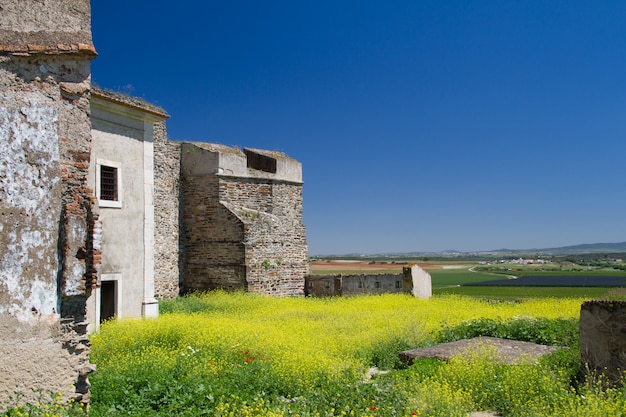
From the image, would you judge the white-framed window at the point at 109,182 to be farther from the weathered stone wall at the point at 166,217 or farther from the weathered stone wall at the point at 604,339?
the weathered stone wall at the point at 604,339

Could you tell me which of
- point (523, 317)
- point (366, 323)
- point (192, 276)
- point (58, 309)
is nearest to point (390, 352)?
point (366, 323)

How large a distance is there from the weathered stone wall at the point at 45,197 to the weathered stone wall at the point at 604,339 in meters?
7.44

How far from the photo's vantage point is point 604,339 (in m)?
8.48

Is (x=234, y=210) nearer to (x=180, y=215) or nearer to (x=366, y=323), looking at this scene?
(x=180, y=215)

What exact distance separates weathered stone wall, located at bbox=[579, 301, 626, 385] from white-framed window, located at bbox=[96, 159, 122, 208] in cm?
1173

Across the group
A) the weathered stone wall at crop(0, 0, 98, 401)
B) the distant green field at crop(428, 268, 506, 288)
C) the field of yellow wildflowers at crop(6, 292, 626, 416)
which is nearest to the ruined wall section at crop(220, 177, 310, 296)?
the field of yellow wildflowers at crop(6, 292, 626, 416)

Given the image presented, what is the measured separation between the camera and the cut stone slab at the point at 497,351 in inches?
389

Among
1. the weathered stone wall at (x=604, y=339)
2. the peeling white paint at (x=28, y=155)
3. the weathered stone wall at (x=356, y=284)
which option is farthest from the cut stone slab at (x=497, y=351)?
the weathered stone wall at (x=356, y=284)

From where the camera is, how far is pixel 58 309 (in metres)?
6.88

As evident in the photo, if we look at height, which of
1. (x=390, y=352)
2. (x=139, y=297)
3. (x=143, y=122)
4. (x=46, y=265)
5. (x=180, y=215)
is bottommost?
(x=390, y=352)

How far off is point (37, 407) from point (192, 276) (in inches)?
628

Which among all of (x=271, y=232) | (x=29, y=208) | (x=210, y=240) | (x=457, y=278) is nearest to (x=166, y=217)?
(x=210, y=240)

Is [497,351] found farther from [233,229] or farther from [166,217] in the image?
[166,217]

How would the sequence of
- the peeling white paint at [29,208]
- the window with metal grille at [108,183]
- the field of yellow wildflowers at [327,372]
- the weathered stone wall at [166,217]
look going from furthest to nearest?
the weathered stone wall at [166,217] < the window with metal grille at [108,183] < the field of yellow wildflowers at [327,372] < the peeling white paint at [29,208]
